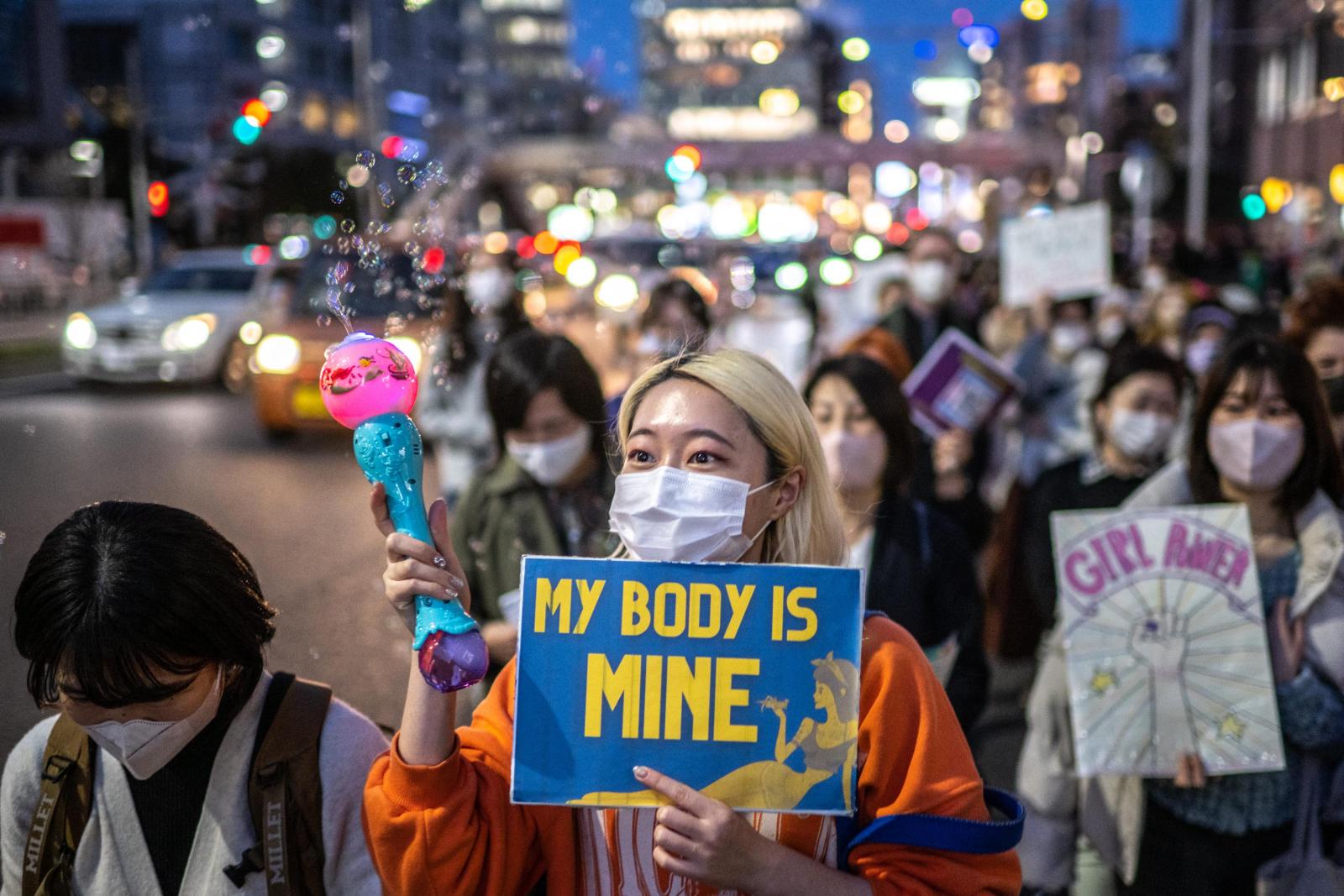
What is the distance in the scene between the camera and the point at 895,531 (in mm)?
3225

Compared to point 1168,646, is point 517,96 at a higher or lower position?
higher

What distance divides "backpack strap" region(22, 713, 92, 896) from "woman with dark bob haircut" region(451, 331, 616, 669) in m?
1.49

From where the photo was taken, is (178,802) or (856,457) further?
(856,457)

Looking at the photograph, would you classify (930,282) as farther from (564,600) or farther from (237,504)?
(564,600)

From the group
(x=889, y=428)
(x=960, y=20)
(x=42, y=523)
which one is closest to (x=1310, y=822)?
(x=889, y=428)

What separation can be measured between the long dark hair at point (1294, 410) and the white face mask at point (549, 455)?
1570mm

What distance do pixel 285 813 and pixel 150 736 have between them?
0.22m

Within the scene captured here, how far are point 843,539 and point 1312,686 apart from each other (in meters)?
1.37

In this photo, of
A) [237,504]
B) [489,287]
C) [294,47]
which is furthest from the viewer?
[294,47]

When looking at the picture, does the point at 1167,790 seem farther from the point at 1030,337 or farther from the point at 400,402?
the point at 1030,337

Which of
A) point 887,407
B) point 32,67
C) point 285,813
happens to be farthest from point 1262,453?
point 32,67

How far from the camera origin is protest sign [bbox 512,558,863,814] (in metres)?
1.68

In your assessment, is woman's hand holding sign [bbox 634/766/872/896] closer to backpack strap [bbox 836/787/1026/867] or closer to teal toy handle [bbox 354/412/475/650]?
backpack strap [bbox 836/787/1026/867]

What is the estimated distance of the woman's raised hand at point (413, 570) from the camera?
5.42ft
